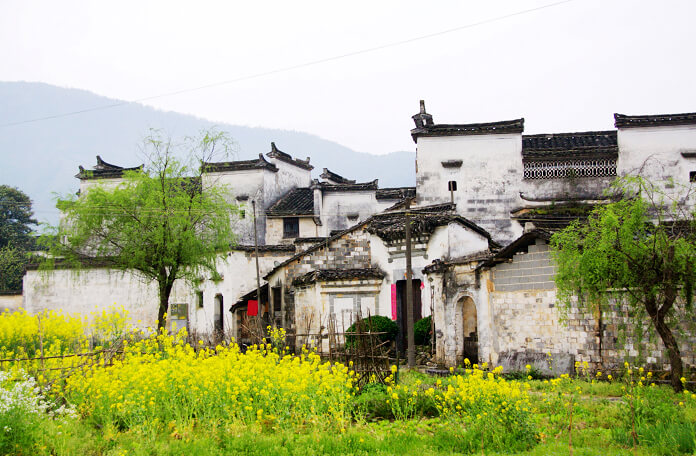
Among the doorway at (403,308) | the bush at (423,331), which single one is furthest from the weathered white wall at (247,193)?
the bush at (423,331)

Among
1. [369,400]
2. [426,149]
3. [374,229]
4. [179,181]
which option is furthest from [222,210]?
[369,400]

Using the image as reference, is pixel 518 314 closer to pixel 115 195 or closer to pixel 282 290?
pixel 282 290

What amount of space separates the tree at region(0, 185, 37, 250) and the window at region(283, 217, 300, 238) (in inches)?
802

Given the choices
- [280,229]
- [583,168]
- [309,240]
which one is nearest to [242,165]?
[280,229]

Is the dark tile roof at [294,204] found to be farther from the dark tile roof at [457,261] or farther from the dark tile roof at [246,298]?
the dark tile roof at [457,261]

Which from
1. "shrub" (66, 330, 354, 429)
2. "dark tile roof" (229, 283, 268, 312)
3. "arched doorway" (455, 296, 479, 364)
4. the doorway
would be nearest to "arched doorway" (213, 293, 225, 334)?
"dark tile roof" (229, 283, 268, 312)

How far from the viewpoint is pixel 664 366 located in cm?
1472

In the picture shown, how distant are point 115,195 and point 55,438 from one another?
14828 millimetres

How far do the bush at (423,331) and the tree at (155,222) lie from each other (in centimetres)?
763

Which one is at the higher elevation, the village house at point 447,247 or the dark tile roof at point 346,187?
the dark tile roof at point 346,187

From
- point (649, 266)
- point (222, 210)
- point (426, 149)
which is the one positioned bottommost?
point (649, 266)

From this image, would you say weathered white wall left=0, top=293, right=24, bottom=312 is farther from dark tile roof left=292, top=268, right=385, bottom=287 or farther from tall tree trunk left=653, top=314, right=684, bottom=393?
tall tree trunk left=653, top=314, right=684, bottom=393

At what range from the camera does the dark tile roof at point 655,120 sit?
92.6ft

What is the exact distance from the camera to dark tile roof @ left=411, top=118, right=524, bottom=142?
29156 mm
